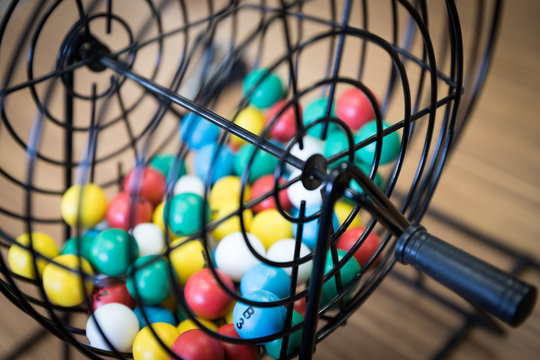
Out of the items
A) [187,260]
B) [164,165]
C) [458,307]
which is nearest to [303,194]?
[187,260]

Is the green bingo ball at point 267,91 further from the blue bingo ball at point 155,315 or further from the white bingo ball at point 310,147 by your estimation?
the blue bingo ball at point 155,315

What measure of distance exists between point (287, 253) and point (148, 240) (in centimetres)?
18

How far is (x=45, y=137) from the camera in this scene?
1.35m

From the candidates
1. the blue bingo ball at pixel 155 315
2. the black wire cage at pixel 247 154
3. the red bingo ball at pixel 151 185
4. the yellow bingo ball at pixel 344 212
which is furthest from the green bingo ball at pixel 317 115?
the blue bingo ball at pixel 155 315

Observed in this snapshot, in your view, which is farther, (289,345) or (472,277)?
(289,345)

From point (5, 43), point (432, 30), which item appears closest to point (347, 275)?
point (432, 30)

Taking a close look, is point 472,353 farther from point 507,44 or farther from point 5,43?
point 5,43

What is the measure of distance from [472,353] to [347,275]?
0.51 m

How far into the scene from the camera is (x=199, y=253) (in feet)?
2.16

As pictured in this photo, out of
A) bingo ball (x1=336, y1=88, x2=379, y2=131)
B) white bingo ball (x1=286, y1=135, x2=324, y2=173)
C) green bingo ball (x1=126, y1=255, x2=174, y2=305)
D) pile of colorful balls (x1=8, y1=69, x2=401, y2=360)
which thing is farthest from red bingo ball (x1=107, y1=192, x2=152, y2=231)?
bingo ball (x1=336, y1=88, x2=379, y2=131)

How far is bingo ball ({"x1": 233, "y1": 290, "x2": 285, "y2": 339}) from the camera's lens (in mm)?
538

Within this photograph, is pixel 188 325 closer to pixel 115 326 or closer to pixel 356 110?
pixel 115 326

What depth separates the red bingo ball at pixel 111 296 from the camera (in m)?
0.60

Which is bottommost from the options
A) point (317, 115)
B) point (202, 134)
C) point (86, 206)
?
point (86, 206)
